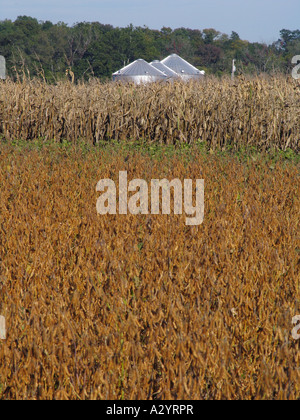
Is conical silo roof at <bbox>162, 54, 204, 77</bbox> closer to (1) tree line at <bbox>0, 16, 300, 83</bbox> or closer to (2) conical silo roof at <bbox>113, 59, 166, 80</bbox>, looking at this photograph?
(2) conical silo roof at <bbox>113, 59, 166, 80</bbox>

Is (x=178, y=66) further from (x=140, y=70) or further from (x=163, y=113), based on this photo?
(x=163, y=113)

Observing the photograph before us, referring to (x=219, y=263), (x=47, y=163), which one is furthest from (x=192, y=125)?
(x=219, y=263)

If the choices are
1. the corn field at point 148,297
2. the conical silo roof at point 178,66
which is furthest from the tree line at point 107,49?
the corn field at point 148,297

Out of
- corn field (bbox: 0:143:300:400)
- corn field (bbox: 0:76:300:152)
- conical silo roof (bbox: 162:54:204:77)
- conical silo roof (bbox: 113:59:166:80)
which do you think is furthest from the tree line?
corn field (bbox: 0:143:300:400)

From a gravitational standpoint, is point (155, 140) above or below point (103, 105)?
below

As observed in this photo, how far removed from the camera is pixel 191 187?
21.3ft

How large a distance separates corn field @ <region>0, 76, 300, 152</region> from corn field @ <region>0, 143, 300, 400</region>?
4369 mm

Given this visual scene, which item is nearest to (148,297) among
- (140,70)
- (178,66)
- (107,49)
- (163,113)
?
(163,113)

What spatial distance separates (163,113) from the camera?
11.1 meters

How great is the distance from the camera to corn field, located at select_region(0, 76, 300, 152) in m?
10.7

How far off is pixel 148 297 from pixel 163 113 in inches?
331
